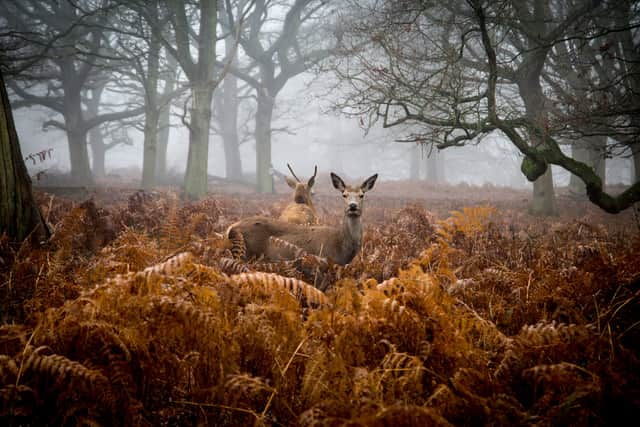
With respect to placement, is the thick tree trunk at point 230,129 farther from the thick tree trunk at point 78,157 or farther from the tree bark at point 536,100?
the tree bark at point 536,100

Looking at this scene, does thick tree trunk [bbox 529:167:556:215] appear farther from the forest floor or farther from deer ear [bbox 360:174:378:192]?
the forest floor

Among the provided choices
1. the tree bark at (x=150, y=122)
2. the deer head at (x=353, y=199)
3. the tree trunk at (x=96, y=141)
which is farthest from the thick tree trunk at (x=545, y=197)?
the tree trunk at (x=96, y=141)

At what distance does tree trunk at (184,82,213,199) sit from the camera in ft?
52.1

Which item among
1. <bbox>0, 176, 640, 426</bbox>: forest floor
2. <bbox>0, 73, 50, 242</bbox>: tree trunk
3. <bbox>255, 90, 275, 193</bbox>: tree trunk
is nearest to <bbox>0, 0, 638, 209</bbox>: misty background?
<bbox>255, 90, 275, 193</bbox>: tree trunk

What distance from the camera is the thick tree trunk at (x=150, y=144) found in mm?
18875

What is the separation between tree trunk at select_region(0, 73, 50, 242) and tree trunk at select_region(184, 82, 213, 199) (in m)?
11.6

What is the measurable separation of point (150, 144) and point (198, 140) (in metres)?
4.95

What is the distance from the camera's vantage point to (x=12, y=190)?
14.0 feet

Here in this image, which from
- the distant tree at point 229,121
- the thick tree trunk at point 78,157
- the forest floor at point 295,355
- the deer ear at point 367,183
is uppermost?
the distant tree at point 229,121

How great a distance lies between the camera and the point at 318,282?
5074mm

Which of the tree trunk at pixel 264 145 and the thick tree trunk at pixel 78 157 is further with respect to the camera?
the tree trunk at pixel 264 145

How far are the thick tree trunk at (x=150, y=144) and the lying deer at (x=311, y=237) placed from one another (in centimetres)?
1568

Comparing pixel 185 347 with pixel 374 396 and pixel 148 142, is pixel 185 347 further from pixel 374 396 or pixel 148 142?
pixel 148 142

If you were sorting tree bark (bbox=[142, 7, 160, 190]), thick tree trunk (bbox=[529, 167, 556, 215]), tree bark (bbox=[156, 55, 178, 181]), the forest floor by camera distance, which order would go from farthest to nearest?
tree bark (bbox=[156, 55, 178, 181]) < tree bark (bbox=[142, 7, 160, 190]) < thick tree trunk (bbox=[529, 167, 556, 215]) < the forest floor
